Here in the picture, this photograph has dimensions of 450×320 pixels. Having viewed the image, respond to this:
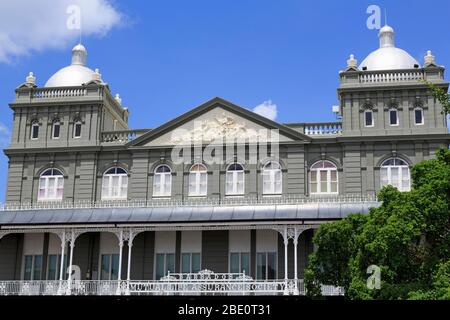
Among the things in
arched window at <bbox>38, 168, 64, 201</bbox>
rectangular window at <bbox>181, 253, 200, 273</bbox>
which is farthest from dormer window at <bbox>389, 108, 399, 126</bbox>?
arched window at <bbox>38, 168, 64, 201</bbox>

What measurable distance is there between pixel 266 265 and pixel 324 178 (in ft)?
17.3

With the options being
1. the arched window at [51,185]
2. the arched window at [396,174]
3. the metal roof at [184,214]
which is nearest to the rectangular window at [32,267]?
the metal roof at [184,214]

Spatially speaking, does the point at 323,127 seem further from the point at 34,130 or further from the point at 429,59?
the point at 34,130

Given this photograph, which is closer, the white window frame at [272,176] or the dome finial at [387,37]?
the white window frame at [272,176]

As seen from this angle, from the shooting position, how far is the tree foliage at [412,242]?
1931cm

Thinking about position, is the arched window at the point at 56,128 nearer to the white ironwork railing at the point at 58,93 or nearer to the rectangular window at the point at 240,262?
the white ironwork railing at the point at 58,93

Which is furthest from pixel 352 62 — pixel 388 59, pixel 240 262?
pixel 240 262

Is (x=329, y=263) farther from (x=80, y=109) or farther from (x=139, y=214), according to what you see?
(x=80, y=109)

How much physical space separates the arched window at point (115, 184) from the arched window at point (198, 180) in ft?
11.3

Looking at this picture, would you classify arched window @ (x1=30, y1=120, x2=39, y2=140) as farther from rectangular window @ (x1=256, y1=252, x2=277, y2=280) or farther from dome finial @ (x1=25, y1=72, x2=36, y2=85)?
rectangular window @ (x1=256, y1=252, x2=277, y2=280)

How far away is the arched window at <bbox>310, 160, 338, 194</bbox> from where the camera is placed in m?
36.1

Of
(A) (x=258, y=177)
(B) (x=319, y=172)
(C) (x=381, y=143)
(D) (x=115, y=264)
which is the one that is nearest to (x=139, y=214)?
(D) (x=115, y=264)

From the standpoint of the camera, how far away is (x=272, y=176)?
3650cm
